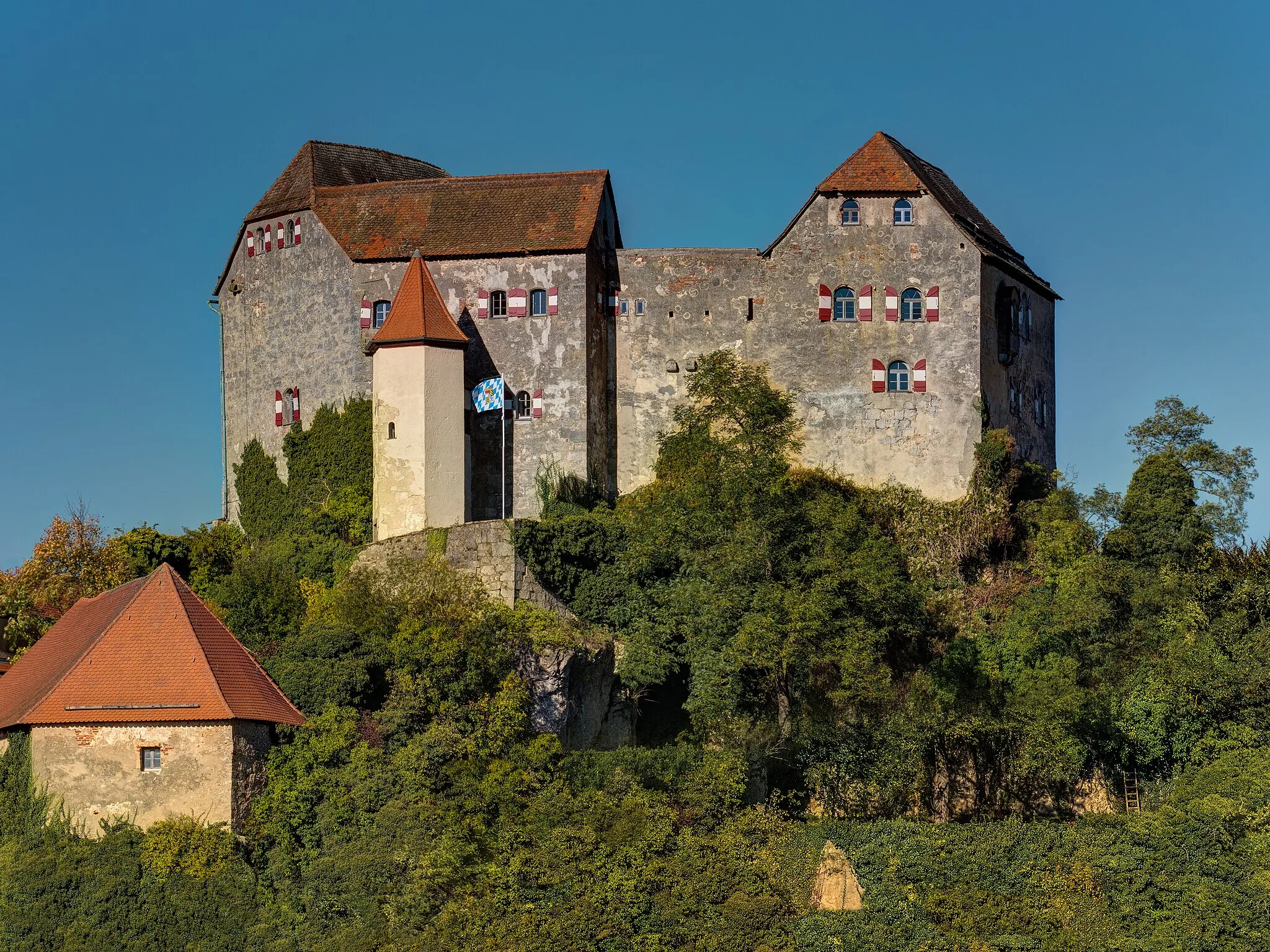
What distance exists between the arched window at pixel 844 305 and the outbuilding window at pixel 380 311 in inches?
455

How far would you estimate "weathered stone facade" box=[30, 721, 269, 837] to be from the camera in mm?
40500

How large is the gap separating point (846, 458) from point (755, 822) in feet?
48.7

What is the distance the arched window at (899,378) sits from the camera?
54.2 meters

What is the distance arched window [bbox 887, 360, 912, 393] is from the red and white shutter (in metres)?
2.17

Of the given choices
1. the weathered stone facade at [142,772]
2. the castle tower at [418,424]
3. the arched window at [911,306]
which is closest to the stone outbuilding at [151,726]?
the weathered stone facade at [142,772]

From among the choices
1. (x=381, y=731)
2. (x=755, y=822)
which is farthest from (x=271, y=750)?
(x=755, y=822)

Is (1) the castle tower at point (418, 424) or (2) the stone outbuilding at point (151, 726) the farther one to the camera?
(1) the castle tower at point (418, 424)

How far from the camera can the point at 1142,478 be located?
5141 centimetres

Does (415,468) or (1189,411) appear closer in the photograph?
(415,468)

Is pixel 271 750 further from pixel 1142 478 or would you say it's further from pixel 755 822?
pixel 1142 478

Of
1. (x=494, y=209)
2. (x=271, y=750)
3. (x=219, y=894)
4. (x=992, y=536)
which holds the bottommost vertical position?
(x=219, y=894)

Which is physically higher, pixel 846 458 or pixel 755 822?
pixel 846 458

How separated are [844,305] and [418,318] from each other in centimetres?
1126

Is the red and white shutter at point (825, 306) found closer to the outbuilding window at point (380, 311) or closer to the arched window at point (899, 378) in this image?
the arched window at point (899, 378)
